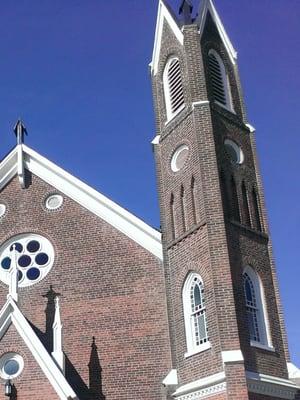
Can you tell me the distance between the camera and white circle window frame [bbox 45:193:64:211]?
23711mm

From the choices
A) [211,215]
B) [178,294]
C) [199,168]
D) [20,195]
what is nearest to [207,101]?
[199,168]

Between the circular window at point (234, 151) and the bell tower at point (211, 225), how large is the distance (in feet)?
0.13

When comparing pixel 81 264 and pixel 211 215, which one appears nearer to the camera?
pixel 211 215

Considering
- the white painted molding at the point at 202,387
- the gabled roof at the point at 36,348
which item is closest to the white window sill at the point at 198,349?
the white painted molding at the point at 202,387

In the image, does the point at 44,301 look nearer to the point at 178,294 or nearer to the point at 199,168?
the point at 178,294

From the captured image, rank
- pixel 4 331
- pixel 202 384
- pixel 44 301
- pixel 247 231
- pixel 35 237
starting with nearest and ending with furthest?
pixel 202 384
pixel 4 331
pixel 247 231
pixel 44 301
pixel 35 237

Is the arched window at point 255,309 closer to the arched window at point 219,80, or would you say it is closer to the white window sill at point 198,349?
the white window sill at point 198,349

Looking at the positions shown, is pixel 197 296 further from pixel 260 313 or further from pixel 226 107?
pixel 226 107

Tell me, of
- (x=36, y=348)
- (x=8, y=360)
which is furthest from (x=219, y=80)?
(x=8, y=360)

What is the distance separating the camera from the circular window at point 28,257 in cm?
2255

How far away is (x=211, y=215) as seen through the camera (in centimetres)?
1959

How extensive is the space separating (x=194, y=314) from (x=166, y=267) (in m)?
2.04

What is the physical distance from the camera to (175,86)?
2348 centimetres

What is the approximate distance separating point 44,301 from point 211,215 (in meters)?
6.44
